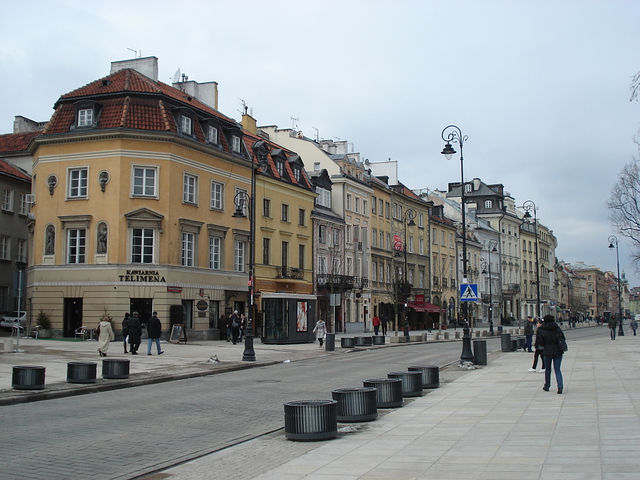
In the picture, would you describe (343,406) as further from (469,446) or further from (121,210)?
(121,210)

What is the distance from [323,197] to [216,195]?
647 inches

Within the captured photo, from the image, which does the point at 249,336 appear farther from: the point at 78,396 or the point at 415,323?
the point at 415,323

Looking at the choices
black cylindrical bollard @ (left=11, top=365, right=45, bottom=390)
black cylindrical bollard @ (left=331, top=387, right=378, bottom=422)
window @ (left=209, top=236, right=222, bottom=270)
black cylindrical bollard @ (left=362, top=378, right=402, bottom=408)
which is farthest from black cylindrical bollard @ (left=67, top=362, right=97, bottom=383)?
window @ (left=209, top=236, right=222, bottom=270)

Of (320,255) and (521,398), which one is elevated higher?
(320,255)

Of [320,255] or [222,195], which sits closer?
[222,195]

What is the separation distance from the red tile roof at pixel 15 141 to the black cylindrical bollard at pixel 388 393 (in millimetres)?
44056

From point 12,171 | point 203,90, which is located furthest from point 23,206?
point 203,90

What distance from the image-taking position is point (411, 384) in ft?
49.1

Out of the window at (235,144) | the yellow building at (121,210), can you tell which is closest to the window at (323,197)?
the window at (235,144)

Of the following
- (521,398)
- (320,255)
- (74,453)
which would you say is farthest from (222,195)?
(74,453)

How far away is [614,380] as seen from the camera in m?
17.6

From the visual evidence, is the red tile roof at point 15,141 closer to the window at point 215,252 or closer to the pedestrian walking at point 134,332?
the window at point 215,252

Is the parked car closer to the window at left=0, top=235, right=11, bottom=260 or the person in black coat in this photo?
the window at left=0, top=235, right=11, bottom=260

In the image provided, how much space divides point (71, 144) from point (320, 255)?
2251cm
